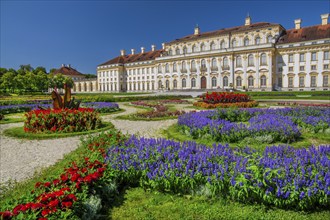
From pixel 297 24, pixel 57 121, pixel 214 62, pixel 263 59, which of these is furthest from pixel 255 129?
pixel 297 24

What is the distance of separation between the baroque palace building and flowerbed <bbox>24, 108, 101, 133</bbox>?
3791 centimetres

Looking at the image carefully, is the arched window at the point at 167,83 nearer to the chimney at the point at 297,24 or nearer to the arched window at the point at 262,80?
the arched window at the point at 262,80

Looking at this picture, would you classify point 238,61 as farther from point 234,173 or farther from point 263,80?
point 234,173

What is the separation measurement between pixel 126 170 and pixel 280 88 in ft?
140

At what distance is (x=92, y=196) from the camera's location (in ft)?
10.4

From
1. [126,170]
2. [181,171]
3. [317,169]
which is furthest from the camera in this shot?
[126,170]

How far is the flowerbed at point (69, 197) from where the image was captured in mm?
2432

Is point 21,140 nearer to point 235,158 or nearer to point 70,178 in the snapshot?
point 70,178

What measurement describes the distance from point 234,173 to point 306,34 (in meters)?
44.9

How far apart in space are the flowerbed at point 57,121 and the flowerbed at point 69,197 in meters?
5.23

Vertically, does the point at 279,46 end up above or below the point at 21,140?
above

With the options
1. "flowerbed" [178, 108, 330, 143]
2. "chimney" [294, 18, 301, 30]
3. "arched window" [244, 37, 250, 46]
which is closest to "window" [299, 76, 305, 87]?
"chimney" [294, 18, 301, 30]

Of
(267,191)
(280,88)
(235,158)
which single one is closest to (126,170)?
(235,158)

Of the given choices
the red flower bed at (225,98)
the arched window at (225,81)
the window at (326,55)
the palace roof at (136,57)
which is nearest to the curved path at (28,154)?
the red flower bed at (225,98)
